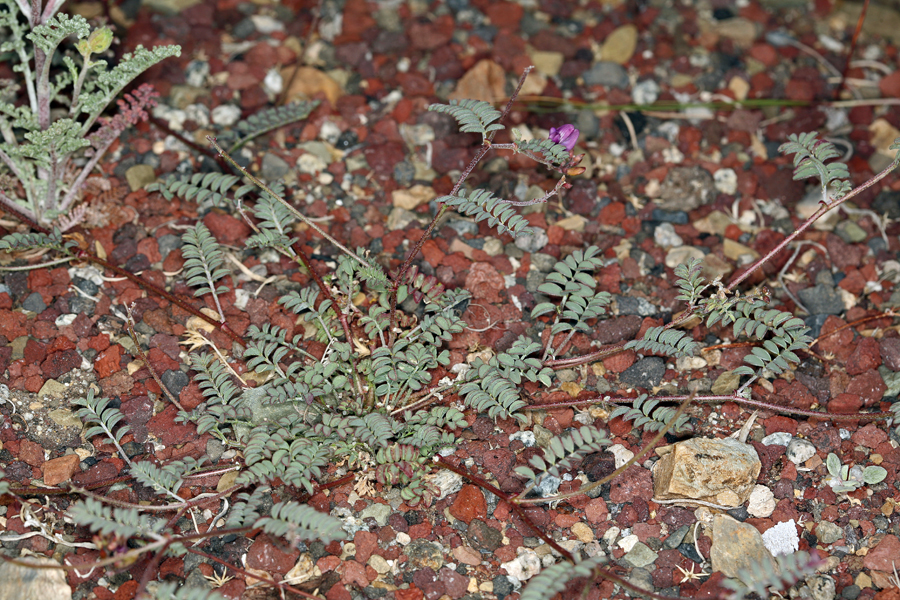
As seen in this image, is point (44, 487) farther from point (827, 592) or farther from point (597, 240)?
point (827, 592)

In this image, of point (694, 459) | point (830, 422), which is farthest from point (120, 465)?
point (830, 422)

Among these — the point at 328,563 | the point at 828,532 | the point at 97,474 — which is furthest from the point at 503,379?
the point at 97,474

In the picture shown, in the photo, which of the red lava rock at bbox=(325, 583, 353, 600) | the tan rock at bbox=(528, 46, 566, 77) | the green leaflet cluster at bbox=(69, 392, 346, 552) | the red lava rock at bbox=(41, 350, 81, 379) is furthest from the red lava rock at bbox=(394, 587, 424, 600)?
the tan rock at bbox=(528, 46, 566, 77)

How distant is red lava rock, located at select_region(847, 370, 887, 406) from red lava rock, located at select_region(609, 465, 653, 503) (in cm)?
87

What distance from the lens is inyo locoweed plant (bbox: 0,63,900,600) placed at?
2.39 m

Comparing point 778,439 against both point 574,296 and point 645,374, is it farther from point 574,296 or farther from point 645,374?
point 574,296

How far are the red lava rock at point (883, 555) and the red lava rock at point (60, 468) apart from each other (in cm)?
256

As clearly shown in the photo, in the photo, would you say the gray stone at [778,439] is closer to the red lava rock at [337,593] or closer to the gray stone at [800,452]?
the gray stone at [800,452]

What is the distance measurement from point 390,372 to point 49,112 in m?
1.67

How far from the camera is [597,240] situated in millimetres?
3250

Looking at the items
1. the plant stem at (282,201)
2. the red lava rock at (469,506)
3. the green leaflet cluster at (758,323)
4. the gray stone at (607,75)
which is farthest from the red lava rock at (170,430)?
the gray stone at (607,75)

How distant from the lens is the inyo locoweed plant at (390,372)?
7.84ft

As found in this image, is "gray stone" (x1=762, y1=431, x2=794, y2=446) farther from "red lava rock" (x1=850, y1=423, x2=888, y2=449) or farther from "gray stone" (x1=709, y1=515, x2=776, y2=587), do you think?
"gray stone" (x1=709, y1=515, x2=776, y2=587)

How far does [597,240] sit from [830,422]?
1.11 meters
